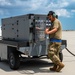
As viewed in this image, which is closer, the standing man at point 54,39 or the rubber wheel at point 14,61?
the standing man at point 54,39

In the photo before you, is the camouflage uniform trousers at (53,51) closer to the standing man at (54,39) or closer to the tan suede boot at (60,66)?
the standing man at (54,39)

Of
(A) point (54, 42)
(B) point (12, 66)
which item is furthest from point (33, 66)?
(A) point (54, 42)

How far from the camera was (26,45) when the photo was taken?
9.91 m

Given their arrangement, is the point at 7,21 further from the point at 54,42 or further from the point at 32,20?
the point at 54,42

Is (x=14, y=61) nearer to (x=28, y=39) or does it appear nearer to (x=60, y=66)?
(x=28, y=39)

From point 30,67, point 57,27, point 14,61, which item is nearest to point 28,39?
point 14,61

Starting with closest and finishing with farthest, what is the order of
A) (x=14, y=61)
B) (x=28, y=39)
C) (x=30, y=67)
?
(x=28, y=39)
(x=14, y=61)
(x=30, y=67)

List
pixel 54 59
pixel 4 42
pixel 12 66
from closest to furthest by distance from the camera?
pixel 54 59 → pixel 12 66 → pixel 4 42

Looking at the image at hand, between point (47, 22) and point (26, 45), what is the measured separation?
1.23 meters

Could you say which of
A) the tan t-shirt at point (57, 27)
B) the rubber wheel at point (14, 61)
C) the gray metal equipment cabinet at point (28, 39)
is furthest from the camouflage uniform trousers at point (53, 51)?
the rubber wheel at point (14, 61)

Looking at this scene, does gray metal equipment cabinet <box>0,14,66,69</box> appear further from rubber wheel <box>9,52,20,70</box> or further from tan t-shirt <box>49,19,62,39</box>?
tan t-shirt <box>49,19,62,39</box>

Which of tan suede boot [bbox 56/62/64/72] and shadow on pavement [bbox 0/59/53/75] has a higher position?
tan suede boot [bbox 56/62/64/72]

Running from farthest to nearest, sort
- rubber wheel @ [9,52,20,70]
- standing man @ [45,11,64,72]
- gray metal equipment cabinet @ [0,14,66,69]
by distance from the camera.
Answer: rubber wheel @ [9,52,20,70], gray metal equipment cabinet @ [0,14,66,69], standing man @ [45,11,64,72]

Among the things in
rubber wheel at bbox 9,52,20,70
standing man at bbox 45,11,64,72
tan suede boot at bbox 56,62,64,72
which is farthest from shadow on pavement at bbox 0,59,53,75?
standing man at bbox 45,11,64,72
